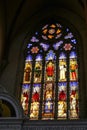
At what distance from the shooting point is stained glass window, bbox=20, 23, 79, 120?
12359mm

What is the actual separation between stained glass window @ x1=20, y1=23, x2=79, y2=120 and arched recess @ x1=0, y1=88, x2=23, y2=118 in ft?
8.70

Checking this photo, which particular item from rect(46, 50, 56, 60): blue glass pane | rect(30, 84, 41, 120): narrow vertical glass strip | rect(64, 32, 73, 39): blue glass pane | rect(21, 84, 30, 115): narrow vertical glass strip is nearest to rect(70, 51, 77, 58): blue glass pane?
rect(46, 50, 56, 60): blue glass pane

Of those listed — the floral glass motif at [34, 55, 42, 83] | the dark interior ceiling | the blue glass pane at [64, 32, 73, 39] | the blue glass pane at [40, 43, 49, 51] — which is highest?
the dark interior ceiling

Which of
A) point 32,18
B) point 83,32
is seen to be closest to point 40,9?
point 32,18

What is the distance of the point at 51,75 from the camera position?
1352 cm

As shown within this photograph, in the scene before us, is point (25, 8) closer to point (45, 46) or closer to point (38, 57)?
point (45, 46)

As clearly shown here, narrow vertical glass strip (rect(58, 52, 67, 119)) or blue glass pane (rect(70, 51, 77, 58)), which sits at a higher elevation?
blue glass pane (rect(70, 51, 77, 58))

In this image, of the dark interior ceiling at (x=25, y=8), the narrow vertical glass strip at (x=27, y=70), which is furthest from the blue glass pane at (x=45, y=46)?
the dark interior ceiling at (x=25, y=8)

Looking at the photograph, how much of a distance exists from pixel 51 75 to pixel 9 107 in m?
4.28

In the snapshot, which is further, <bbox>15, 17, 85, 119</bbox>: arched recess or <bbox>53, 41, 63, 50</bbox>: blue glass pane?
<bbox>53, 41, 63, 50</bbox>: blue glass pane

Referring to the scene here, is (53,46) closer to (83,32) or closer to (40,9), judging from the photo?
(83,32)

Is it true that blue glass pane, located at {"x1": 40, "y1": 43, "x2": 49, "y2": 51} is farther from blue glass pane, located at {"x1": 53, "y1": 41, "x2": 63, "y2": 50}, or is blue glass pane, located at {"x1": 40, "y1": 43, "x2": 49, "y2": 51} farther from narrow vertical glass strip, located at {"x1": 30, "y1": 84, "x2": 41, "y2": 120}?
narrow vertical glass strip, located at {"x1": 30, "y1": 84, "x2": 41, "y2": 120}

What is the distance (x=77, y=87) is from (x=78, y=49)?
2162 millimetres

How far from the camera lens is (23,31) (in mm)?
15602
